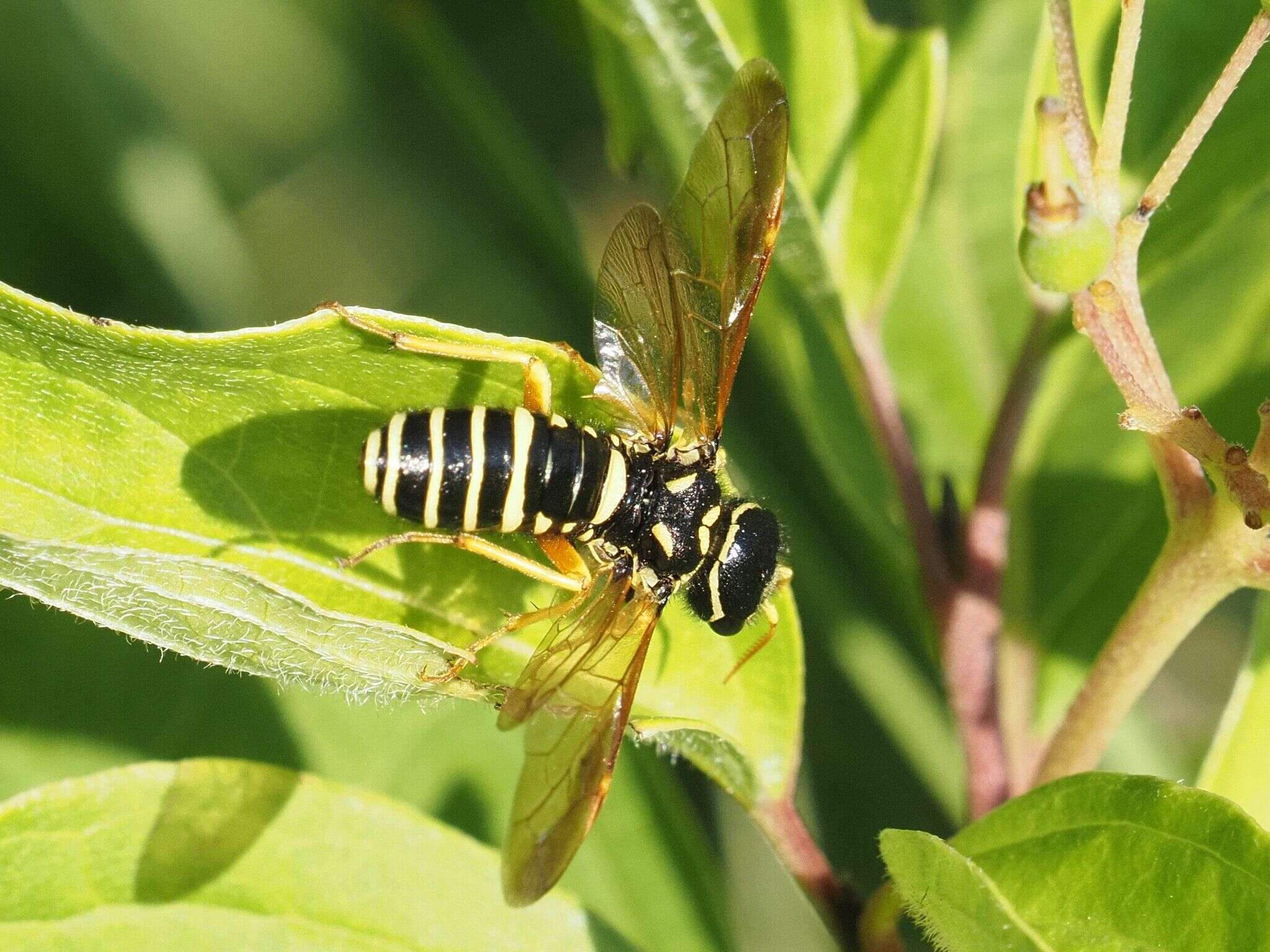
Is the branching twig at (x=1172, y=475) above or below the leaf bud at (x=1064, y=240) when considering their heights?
below

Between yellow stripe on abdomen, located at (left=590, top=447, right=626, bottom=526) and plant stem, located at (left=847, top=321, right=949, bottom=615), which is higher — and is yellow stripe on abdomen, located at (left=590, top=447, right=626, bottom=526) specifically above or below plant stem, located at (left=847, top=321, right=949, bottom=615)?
above

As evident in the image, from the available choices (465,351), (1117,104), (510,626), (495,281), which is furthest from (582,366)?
(495,281)

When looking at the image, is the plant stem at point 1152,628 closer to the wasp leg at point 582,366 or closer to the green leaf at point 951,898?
the green leaf at point 951,898

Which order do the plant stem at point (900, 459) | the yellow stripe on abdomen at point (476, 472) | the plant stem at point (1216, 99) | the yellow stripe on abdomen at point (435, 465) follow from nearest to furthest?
the plant stem at point (1216, 99)
the yellow stripe on abdomen at point (435, 465)
the yellow stripe on abdomen at point (476, 472)
the plant stem at point (900, 459)

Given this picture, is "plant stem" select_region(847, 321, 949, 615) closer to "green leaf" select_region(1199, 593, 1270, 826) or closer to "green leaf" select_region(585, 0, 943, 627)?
"green leaf" select_region(585, 0, 943, 627)

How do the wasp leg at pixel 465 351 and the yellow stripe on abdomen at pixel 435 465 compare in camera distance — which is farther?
the yellow stripe on abdomen at pixel 435 465

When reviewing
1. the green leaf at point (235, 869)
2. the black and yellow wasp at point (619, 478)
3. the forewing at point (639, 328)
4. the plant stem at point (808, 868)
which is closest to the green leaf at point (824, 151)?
the black and yellow wasp at point (619, 478)

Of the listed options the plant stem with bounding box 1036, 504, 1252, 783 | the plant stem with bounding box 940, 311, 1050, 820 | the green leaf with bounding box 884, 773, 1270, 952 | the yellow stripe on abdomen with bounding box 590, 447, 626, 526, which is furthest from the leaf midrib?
the yellow stripe on abdomen with bounding box 590, 447, 626, 526
